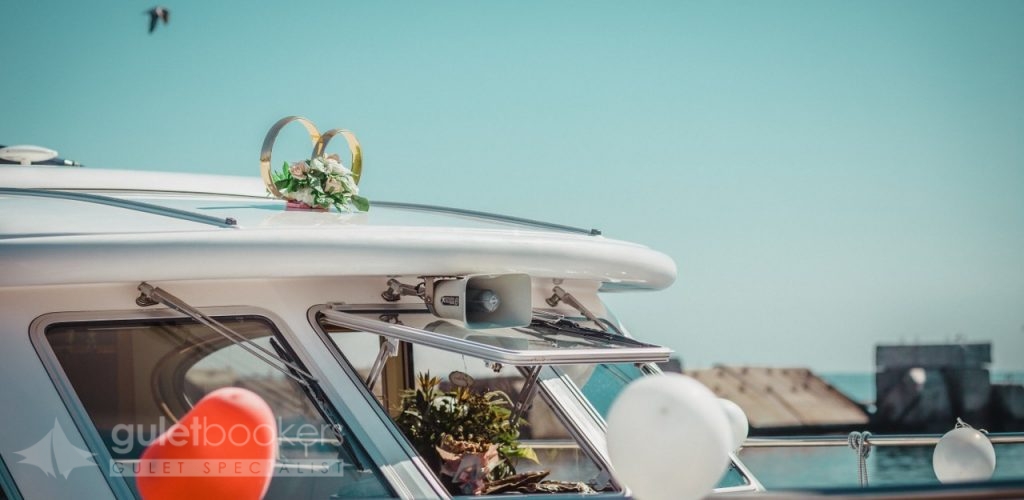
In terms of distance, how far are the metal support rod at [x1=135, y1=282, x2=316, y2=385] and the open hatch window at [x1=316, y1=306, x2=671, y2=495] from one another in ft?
0.69

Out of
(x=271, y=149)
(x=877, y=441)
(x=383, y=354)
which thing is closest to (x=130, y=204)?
(x=271, y=149)

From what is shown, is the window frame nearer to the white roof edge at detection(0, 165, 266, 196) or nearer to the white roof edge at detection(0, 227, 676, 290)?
the white roof edge at detection(0, 227, 676, 290)

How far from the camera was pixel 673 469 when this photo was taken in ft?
10.8

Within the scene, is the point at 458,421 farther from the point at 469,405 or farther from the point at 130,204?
the point at 130,204

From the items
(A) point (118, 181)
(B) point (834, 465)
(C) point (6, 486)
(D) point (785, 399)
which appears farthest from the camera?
(D) point (785, 399)

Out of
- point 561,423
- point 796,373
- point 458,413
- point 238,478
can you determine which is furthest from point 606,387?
point 796,373

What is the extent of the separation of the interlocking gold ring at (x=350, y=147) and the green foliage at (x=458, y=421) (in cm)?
127

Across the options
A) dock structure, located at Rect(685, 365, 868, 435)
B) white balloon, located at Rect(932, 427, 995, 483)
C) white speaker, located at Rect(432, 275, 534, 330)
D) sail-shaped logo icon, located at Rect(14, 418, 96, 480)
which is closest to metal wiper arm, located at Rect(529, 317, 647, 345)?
white speaker, located at Rect(432, 275, 534, 330)

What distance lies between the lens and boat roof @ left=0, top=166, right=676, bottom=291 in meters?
4.22

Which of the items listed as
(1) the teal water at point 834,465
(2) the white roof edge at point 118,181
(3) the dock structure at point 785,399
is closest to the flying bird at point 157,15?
(2) the white roof edge at point 118,181

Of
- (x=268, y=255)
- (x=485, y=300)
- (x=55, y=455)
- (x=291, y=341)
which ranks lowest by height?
(x=55, y=455)

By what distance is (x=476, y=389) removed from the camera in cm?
498

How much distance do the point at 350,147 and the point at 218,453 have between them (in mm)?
2180

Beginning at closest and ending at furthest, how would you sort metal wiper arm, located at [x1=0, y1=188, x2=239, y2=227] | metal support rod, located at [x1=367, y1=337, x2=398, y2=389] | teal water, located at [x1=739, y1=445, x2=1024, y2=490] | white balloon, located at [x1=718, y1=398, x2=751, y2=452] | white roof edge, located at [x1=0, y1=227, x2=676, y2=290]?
white roof edge, located at [x1=0, y1=227, x2=676, y2=290]
metal wiper arm, located at [x1=0, y1=188, x2=239, y2=227]
metal support rod, located at [x1=367, y1=337, x2=398, y2=389]
white balloon, located at [x1=718, y1=398, x2=751, y2=452]
teal water, located at [x1=739, y1=445, x2=1024, y2=490]
